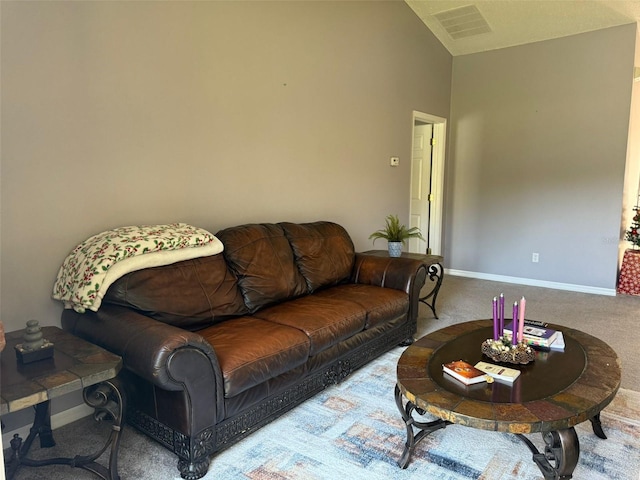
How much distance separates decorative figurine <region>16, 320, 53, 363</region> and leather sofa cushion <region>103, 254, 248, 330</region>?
0.42 metres

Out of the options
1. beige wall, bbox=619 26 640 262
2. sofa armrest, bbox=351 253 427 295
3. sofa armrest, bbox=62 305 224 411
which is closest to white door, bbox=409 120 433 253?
beige wall, bbox=619 26 640 262

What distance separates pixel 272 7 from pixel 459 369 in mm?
2861

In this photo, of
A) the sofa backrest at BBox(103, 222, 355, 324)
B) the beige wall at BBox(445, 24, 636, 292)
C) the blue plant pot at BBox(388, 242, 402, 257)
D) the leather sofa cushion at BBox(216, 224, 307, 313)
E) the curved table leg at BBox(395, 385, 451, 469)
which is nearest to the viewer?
the curved table leg at BBox(395, 385, 451, 469)

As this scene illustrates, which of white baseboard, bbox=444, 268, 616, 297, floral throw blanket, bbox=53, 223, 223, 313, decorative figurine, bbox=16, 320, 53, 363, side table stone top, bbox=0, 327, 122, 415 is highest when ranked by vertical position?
floral throw blanket, bbox=53, 223, 223, 313

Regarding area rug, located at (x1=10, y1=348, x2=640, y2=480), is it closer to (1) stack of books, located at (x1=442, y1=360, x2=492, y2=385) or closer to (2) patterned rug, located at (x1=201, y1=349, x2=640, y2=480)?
(2) patterned rug, located at (x1=201, y1=349, x2=640, y2=480)

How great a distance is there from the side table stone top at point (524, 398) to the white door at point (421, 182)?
388cm

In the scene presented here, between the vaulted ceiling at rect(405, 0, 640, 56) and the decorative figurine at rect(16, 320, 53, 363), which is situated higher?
the vaulted ceiling at rect(405, 0, 640, 56)

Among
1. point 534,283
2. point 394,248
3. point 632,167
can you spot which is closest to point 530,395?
point 394,248

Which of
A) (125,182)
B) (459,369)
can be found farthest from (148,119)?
(459,369)

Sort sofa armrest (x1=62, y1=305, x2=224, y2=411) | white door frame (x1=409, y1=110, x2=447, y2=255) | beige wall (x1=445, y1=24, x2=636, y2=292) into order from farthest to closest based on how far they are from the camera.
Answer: white door frame (x1=409, y1=110, x2=447, y2=255), beige wall (x1=445, y1=24, x2=636, y2=292), sofa armrest (x1=62, y1=305, x2=224, y2=411)

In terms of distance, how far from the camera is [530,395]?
168 centimetres

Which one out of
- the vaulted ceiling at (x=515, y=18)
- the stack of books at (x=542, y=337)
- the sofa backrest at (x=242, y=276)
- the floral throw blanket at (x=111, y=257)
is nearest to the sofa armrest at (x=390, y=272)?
the sofa backrest at (x=242, y=276)

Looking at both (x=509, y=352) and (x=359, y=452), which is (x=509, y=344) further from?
(x=359, y=452)

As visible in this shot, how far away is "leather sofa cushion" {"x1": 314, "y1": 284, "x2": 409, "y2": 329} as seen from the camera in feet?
9.46
